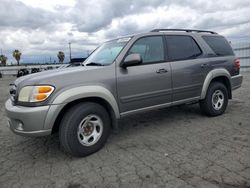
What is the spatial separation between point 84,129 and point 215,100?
11.0 ft

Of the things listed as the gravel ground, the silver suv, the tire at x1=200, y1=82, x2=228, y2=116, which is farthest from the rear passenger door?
the gravel ground

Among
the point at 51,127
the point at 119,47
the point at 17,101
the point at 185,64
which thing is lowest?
the point at 51,127

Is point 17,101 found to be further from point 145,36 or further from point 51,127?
→ point 145,36

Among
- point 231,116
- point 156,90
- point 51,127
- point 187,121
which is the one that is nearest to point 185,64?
point 156,90

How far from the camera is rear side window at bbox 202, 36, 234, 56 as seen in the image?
18.1 feet

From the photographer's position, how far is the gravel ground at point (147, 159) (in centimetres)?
300

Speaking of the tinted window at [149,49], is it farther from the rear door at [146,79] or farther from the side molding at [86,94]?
the side molding at [86,94]

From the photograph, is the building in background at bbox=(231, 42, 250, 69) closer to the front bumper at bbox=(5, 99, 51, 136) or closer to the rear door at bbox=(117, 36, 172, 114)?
the rear door at bbox=(117, 36, 172, 114)

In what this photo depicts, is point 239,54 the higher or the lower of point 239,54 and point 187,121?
the higher

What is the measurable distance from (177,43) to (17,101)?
3.24 metres

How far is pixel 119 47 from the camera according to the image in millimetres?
4406

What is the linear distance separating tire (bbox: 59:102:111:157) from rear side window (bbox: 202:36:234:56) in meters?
3.12

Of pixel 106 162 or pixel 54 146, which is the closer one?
pixel 106 162

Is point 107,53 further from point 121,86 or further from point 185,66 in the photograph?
point 185,66
